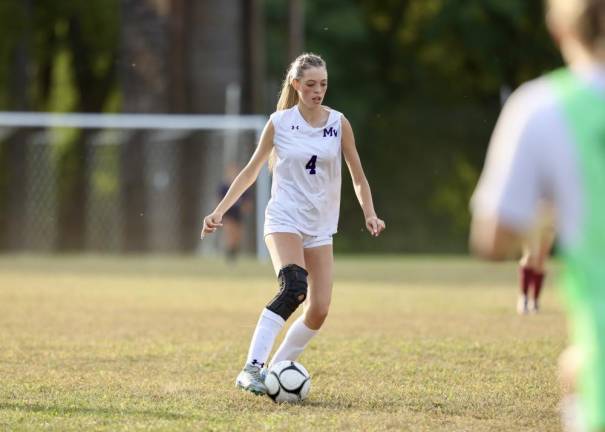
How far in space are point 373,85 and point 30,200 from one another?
1060cm

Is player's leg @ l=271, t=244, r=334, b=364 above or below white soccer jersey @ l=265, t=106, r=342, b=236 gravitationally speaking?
below

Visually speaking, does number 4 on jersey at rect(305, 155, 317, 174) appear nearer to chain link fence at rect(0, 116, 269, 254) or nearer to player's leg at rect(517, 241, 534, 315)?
player's leg at rect(517, 241, 534, 315)

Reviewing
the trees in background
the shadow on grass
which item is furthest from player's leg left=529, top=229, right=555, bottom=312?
the trees in background

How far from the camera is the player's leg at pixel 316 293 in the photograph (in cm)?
741

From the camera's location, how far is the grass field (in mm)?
6715

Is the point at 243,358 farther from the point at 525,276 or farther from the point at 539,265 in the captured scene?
the point at 525,276

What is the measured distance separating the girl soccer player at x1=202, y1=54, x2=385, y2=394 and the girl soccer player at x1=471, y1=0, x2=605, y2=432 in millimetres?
4143

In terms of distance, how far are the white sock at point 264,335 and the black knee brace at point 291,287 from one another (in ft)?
0.29

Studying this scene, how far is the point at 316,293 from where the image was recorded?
292 inches

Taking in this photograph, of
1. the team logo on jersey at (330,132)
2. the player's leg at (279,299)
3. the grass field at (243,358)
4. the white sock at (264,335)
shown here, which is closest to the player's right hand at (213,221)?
the player's leg at (279,299)

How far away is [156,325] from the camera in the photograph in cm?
1219

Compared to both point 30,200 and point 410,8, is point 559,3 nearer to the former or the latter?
point 30,200

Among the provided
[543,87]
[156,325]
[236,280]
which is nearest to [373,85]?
[236,280]

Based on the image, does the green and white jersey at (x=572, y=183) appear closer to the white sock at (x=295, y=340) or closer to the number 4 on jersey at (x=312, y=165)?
the number 4 on jersey at (x=312, y=165)
